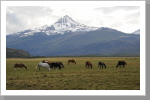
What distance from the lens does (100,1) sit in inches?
690

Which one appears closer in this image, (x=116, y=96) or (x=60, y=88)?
(x=116, y=96)

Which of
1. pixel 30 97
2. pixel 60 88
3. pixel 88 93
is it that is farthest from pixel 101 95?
pixel 30 97

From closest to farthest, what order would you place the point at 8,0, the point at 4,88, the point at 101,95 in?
the point at 101,95, the point at 4,88, the point at 8,0

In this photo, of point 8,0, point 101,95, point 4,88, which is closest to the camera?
point 101,95

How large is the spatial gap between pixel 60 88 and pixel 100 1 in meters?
7.98

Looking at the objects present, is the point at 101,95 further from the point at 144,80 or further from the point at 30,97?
the point at 30,97

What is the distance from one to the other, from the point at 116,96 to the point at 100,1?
7.86 metres

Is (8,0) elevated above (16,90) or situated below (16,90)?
above

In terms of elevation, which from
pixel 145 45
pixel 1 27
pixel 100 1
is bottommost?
pixel 145 45

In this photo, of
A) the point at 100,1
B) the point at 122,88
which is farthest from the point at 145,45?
the point at 100,1

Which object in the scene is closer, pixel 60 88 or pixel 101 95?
pixel 101 95

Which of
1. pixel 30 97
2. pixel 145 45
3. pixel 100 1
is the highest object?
pixel 100 1

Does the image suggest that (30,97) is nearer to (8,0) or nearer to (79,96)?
(79,96)

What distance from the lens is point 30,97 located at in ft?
51.1
